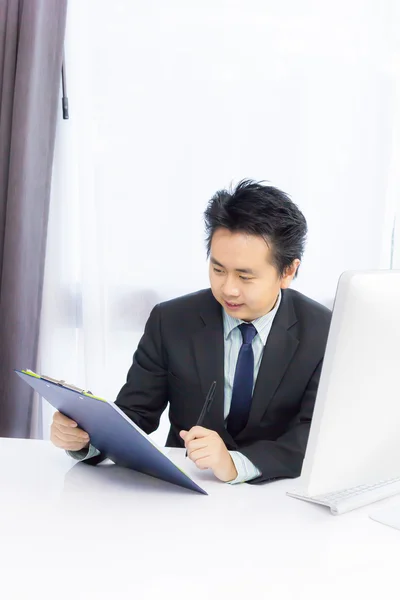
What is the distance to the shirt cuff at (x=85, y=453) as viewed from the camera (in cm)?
136

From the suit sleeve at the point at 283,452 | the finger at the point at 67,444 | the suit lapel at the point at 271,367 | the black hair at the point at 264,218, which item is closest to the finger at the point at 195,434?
the suit sleeve at the point at 283,452

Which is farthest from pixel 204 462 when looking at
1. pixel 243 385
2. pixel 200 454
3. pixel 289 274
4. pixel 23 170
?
pixel 23 170

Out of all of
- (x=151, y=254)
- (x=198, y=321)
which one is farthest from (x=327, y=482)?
(x=151, y=254)

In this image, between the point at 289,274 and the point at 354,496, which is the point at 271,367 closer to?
the point at 289,274

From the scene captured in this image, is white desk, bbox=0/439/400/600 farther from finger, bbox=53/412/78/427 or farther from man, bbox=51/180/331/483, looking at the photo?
man, bbox=51/180/331/483

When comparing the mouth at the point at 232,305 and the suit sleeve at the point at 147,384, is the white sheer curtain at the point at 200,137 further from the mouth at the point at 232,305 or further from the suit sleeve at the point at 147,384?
the mouth at the point at 232,305

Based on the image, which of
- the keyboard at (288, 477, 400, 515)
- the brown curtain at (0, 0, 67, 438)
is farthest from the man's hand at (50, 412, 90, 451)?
the brown curtain at (0, 0, 67, 438)

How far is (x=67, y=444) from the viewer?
1338 millimetres

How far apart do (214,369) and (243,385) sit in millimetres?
80

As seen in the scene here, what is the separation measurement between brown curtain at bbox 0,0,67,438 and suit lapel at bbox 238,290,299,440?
1.02 metres

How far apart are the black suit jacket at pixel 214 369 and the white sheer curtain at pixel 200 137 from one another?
0.69 metres

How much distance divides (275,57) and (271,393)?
125 centimetres

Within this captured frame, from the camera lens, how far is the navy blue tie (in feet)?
5.24

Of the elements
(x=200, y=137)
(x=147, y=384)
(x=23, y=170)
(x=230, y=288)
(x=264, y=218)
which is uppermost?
(x=200, y=137)
